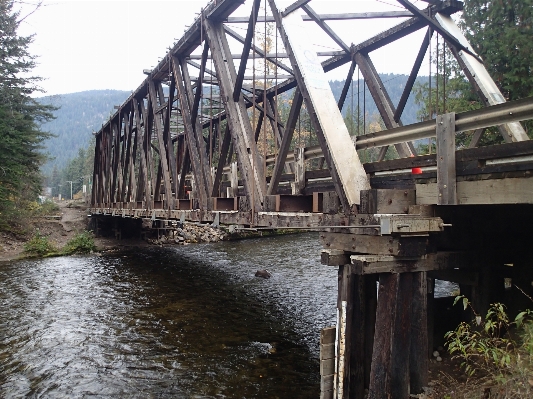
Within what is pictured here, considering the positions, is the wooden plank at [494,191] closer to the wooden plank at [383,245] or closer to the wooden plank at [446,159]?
the wooden plank at [446,159]

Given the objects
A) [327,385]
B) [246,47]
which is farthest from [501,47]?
[327,385]

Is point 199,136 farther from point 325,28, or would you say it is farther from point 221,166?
point 325,28

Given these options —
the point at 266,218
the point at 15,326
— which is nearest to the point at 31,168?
the point at 15,326

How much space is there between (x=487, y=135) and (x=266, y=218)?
1222 centimetres

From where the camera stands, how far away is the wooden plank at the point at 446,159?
511 cm

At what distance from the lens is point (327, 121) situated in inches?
250

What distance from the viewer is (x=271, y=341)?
9.81m

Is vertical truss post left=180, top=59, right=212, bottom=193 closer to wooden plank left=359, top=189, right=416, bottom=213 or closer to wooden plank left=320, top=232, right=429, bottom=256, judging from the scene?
wooden plank left=320, top=232, right=429, bottom=256

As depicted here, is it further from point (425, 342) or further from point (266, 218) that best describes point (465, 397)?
point (266, 218)

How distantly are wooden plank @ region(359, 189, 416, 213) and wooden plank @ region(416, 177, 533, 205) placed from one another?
32cm

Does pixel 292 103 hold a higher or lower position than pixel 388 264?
higher

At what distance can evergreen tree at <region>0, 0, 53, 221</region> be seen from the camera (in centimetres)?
2523

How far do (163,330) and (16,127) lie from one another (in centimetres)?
2330

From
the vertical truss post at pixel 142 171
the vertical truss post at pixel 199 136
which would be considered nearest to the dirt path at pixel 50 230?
the vertical truss post at pixel 142 171
